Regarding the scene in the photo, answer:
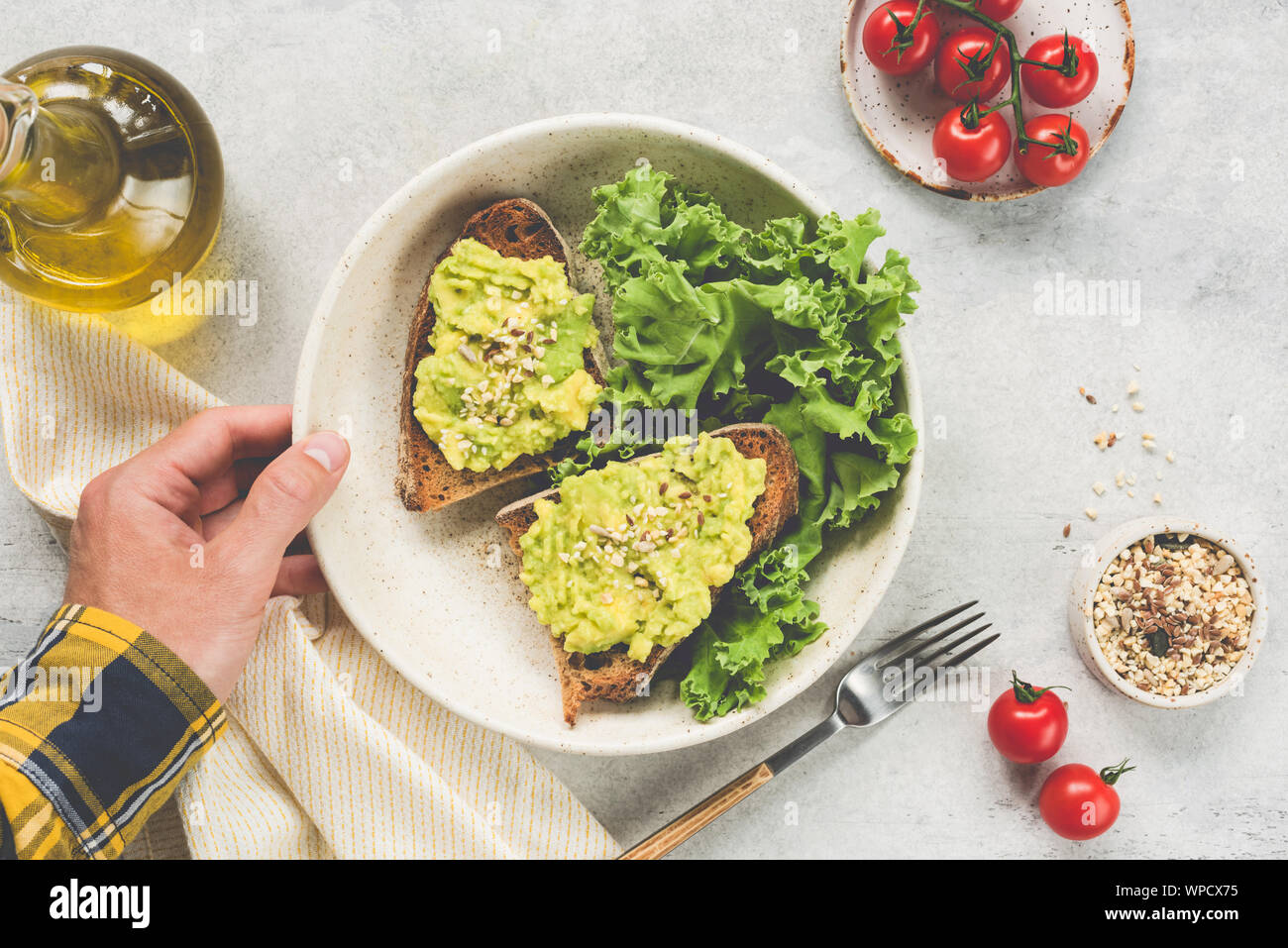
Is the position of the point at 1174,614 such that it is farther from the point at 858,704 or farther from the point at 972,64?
the point at 972,64

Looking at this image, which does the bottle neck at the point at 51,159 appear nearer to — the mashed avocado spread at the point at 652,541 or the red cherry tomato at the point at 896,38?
the mashed avocado spread at the point at 652,541

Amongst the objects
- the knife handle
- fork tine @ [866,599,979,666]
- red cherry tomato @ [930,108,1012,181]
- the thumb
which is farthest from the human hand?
red cherry tomato @ [930,108,1012,181]

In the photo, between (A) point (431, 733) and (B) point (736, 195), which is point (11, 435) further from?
(B) point (736, 195)

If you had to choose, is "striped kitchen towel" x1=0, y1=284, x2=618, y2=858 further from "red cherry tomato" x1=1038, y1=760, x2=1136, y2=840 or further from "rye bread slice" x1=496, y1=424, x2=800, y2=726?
"red cherry tomato" x1=1038, y1=760, x2=1136, y2=840

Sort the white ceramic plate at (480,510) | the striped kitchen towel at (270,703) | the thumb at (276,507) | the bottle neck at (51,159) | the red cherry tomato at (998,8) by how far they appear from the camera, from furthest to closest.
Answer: the red cherry tomato at (998,8) → the striped kitchen towel at (270,703) → the white ceramic plate at (480,510) → the thumb at (276,507) → the bottle neck at (51,159)

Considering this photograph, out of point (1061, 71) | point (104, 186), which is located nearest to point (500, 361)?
point (104, 186)

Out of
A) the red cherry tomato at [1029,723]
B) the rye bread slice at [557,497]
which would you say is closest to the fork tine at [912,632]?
the red cherry tomato at [1029,723]
